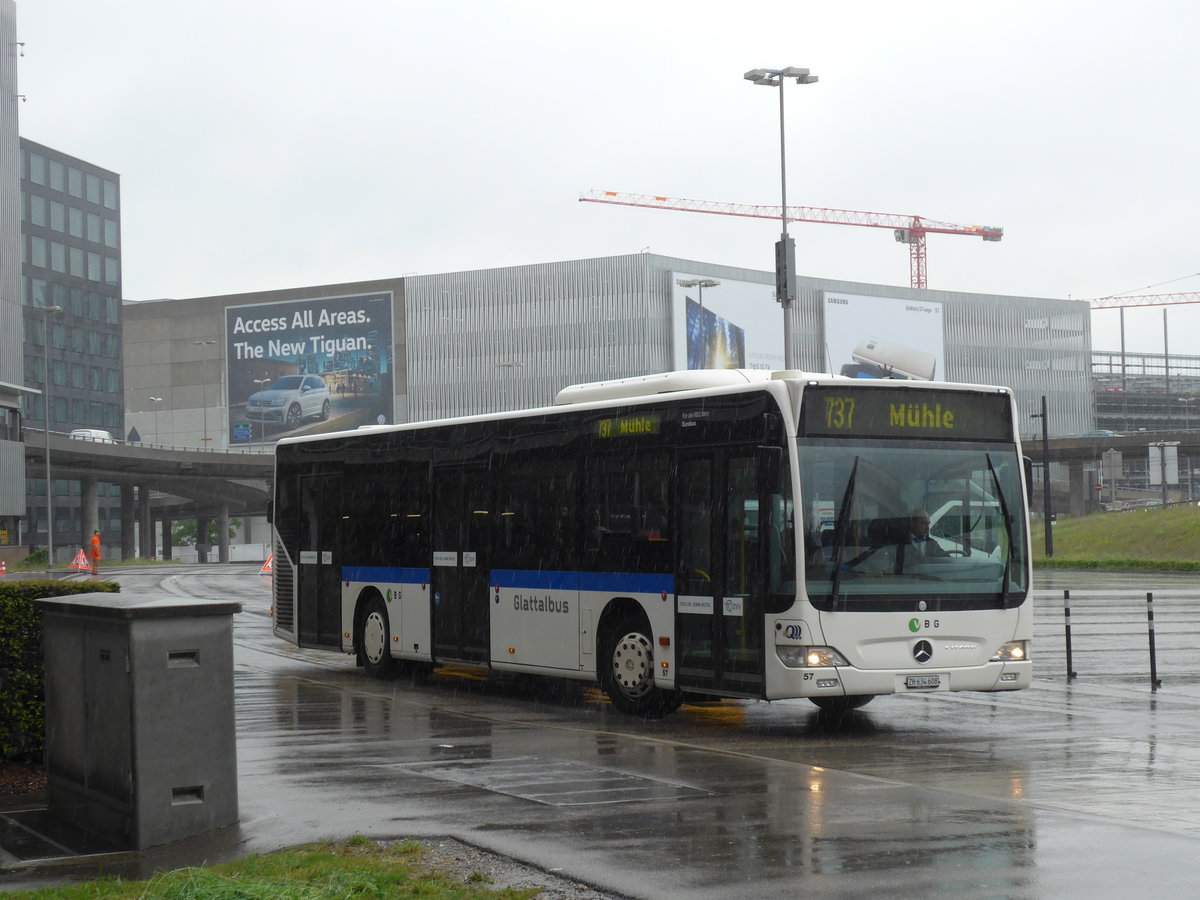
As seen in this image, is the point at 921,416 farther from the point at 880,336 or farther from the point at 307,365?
the point at 880,336

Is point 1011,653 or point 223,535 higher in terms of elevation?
point 223,535

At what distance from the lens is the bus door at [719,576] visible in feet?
42.6

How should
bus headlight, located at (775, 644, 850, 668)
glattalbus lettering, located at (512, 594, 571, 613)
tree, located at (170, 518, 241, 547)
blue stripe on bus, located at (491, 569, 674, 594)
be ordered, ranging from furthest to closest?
tree, located at (170, 518, 241, 547) < glattalbus lettering, located at (512, 594, 571, 613) < blue stripe on bus, located at (491, 569, 674, 594) < bus headlight, located at (775, 644, 850, 668)

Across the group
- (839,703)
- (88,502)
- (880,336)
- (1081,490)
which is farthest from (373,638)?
(880,336)

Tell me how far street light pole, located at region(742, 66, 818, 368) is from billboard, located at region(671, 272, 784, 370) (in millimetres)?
84748

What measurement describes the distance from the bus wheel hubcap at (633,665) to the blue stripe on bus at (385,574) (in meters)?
3.82

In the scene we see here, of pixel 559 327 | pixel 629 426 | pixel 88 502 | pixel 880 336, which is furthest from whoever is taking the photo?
pixel 880 336

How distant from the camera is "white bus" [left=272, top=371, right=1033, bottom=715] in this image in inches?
502

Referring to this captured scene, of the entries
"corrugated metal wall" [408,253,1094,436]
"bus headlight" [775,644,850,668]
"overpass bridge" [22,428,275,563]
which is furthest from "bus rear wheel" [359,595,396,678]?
"corrugated metal wall" [408,253,1094,436]

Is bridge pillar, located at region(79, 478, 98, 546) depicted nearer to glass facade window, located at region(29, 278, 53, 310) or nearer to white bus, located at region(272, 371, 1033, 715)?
glass facade window, located at region(29, 278, 53, 310)

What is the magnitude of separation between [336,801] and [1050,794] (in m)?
4.33

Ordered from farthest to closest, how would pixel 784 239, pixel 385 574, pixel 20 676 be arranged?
pixel 784 239
pixel 385 574
pixel 20 676

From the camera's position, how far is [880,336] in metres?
131

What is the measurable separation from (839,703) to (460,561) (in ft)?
15.5
